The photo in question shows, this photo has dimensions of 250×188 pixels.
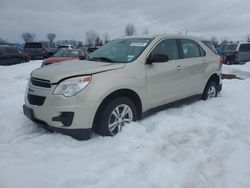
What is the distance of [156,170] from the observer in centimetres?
331

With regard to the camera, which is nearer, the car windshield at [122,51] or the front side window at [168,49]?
the car windshield at [122,51]

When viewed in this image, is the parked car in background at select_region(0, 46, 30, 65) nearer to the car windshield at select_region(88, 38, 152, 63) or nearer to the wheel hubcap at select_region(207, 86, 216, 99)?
the car windshield at select_region(88, 38, 152, 63)

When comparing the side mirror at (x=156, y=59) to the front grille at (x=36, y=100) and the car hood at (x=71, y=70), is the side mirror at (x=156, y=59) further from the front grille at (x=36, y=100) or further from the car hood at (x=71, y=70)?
the front grille at (x=36, y=100)

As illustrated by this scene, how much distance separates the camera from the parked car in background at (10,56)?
19.2 metres

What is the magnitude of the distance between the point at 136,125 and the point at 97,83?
3.46ft

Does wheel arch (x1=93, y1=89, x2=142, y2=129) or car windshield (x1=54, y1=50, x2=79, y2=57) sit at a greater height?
car windshield (x1=54, y1=50, x2=79, y2=57)

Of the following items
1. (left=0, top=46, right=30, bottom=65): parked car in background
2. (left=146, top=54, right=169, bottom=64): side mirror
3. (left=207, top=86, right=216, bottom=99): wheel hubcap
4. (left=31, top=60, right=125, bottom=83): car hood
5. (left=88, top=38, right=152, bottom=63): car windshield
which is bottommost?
(left=207, top=86, right=216, bottom=99): wheel hubcap

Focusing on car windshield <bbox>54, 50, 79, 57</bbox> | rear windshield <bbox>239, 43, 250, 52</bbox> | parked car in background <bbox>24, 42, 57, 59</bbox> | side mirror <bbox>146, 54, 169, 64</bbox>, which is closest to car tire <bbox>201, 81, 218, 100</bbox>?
side mirror <bbox>146, 54, 169, 64</bbox>

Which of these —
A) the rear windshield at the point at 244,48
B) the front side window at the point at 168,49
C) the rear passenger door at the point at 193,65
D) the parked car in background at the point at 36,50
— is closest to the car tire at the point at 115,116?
the front side window at the point at 168,49

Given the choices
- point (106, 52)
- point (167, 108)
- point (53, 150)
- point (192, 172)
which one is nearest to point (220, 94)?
point (167, 108)

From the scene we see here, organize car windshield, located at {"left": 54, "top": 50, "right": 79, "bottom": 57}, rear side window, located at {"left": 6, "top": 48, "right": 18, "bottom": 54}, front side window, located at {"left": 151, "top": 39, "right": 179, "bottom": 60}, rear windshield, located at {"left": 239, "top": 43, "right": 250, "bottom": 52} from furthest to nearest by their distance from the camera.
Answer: rear side window, located at {"left": 6, "top": 48, "right": 18, "bottom": 54} < rear windshield, located at {"left": 239, "top": 43, "right": 250, "bottom": 52} < car windshield, located at {"left": 54, "top": 50, "right": 79, "bottom": 57} < front side window, located at {"left": 151, "top": 39, "right": 179, "bottom": 60}

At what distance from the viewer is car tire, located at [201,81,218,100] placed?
22.0 feet

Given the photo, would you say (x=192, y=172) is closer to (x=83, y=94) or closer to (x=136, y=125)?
(x=136, y=125)

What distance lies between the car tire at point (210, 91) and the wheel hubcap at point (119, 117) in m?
2.79
